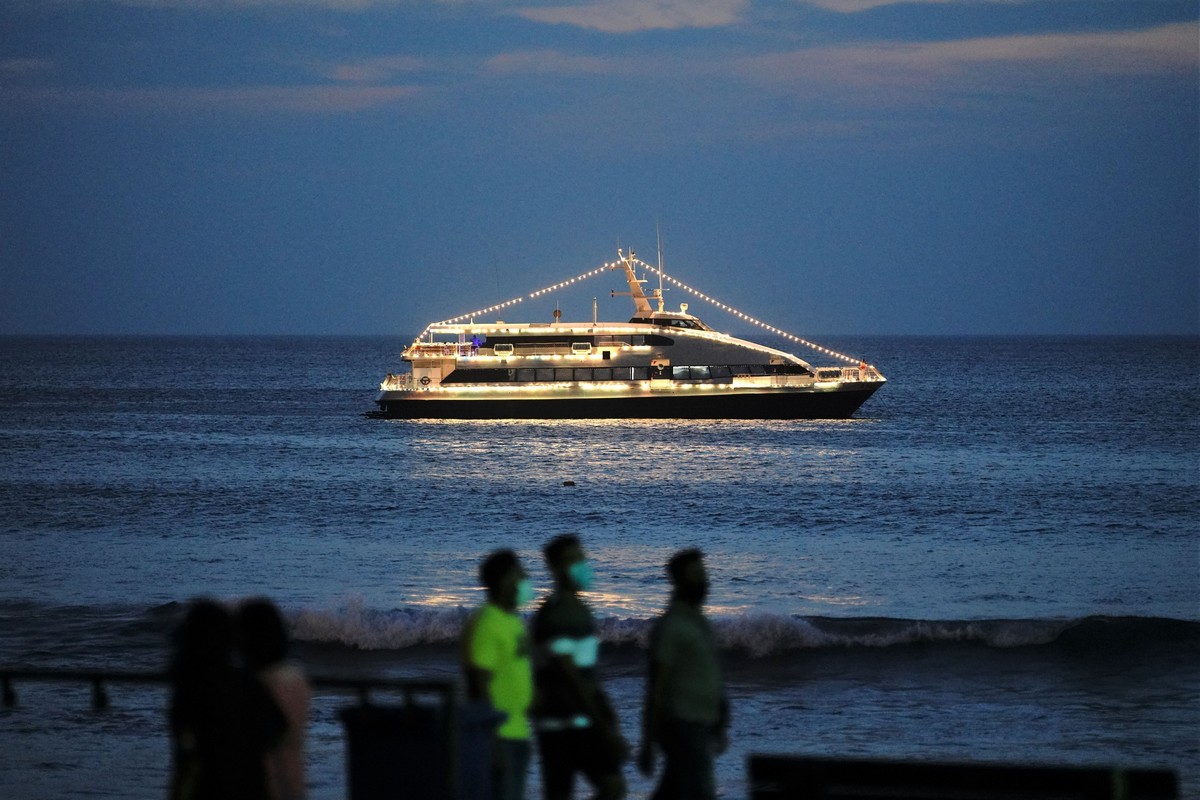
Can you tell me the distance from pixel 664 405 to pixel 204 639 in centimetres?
5536

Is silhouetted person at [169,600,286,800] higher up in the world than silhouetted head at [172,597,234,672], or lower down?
lower down

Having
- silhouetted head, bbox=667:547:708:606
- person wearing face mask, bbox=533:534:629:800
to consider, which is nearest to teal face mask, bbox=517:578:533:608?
person wearing face mask, bbox=533:534:629:800

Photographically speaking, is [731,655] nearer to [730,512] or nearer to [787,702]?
[787,702]

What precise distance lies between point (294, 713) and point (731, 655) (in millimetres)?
12101

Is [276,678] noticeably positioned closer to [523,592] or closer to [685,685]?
[523,592]

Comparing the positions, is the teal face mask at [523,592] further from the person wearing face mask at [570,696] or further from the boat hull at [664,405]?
the boat hull at [664,405]

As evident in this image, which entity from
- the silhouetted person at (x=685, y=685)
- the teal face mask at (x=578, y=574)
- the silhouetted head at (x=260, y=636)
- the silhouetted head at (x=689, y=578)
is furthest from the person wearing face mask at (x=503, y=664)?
the silhouetted head at (x=260, y=636)

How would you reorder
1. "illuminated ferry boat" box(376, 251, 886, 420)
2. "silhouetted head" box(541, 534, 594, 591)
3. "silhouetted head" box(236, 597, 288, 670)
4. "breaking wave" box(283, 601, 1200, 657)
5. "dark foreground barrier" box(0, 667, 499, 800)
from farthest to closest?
"illuminated ferry boat" box(376, 251, 886, 420), "breaking wave" box(283, 601, 1200, 657), "silhouetted head" box(541, 534, 594, 591), "dark foreground barrier" box(0, 667, 499, 800), "silhouetted head" box(236, 597, 288, 670)

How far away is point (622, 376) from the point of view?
6112 centimetres

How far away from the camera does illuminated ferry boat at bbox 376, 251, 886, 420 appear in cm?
6031

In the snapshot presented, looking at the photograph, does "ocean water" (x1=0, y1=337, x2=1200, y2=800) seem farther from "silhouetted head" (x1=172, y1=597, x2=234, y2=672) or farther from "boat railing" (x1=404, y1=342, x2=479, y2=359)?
"silhouetted head" (x1=172, y1=597, x2=234, y2=672)

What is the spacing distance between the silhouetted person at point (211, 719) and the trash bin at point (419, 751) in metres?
0.68

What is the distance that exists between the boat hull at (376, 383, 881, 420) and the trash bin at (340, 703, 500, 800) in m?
Result: 53.9

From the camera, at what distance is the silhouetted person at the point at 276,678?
609 centimetres
